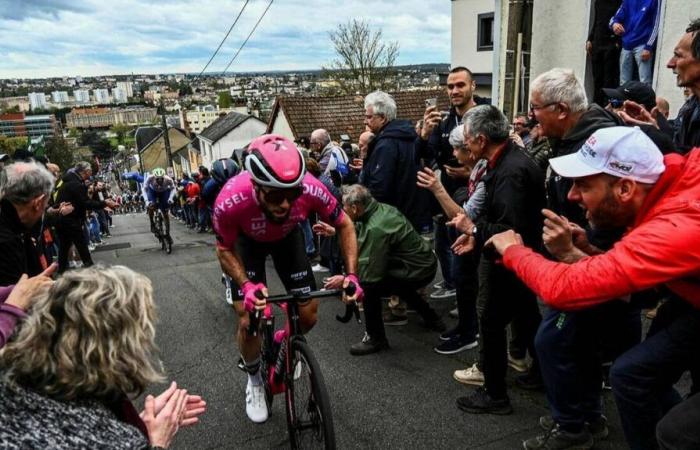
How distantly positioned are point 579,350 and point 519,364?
126 cm

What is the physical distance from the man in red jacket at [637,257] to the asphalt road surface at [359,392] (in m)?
1.05

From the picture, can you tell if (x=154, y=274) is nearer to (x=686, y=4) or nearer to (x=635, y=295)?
(x=635, y=295)

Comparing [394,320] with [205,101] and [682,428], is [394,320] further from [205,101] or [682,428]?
[205,101]

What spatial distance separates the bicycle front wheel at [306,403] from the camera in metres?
2.50

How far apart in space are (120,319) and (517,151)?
8.16ft

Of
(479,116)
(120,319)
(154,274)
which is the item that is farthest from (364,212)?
(154,274)

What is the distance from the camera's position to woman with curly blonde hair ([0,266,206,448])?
1406mm

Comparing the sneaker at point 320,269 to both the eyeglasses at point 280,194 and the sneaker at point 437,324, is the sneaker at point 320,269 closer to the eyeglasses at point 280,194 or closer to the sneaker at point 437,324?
the sneaker at point 437,324

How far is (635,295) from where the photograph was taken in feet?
8.33

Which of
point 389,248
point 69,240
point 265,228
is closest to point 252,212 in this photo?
point 265,228

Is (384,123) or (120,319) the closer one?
(120,319)

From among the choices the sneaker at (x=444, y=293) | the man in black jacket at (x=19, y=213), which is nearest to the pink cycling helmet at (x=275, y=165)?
the man in black jacket at (x=19, y=213)

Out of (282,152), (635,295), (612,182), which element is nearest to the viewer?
(612,182)

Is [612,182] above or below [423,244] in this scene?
above
